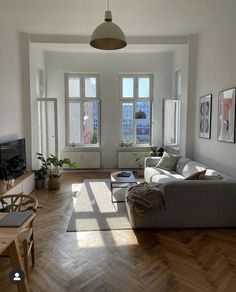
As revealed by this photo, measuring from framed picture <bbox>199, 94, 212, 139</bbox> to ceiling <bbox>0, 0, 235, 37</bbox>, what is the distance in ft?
4.81

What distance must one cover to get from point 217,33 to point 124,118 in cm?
369

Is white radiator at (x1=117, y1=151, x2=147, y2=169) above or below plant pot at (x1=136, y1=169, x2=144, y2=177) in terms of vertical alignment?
above

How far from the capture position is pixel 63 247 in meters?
3.11

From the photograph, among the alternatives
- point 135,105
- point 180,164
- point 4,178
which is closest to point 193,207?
point 180,164

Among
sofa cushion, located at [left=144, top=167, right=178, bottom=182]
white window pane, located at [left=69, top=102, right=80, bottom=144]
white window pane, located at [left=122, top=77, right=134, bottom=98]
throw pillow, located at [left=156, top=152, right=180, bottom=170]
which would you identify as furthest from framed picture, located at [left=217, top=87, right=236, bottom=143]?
white window pane, located at [left=69, top=102, right=80, bottom=144]

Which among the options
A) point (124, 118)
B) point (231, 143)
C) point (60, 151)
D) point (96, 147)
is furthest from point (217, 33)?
point (60, 151)

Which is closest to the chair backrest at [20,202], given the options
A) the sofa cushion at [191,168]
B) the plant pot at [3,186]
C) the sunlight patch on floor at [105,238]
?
the sunlight patch on floor at [105,238]

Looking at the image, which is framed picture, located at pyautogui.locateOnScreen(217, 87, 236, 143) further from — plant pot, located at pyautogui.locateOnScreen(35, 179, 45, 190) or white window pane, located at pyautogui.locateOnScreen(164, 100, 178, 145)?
plant pot, located at pyautogui.locateOnScreen(35, 179, 45, 190)

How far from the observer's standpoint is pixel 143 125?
787 cm

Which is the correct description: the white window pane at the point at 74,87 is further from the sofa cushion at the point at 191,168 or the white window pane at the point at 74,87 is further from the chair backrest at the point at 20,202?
the chair backrest at the point at 20,202

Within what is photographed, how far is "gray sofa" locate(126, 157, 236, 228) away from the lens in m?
3.50

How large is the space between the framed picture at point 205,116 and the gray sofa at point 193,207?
1768 mm

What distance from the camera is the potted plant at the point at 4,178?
12.6 ft

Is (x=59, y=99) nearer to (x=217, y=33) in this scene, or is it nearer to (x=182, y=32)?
(x=182, y=32)
